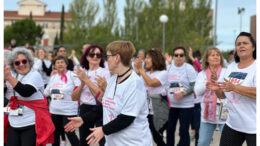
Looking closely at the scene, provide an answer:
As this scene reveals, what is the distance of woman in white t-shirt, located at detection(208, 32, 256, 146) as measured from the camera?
3.76 meters

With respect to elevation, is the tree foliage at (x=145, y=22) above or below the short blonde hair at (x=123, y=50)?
above

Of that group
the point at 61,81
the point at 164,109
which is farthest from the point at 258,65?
the point at 61,81

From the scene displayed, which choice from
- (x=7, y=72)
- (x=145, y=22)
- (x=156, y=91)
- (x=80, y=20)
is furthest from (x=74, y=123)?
(x=145, y=22)

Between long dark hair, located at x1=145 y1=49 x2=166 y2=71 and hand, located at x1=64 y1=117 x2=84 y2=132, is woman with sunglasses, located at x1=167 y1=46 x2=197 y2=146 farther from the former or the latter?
hand, located at x1=64 y1=117 x2=84 y2=132

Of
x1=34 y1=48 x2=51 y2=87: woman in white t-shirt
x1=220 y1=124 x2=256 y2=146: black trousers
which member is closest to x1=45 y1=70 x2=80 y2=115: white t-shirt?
x1=220 y1=124 x2=256 y2=146: black trousers

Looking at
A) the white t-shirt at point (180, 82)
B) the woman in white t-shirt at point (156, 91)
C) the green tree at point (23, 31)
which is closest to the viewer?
the woman in white t-shirt at point (156, 91)

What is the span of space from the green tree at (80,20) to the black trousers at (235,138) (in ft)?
113

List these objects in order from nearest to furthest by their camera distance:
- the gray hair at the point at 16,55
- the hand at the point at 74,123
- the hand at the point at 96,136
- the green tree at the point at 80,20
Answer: the hand at the point at 96,136, the hand at the point at 74,123, the gray hair at the point at 16,55, the green tree at the point at 80,20

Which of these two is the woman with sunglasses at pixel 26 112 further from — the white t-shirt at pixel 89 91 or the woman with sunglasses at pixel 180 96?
the woman with sunglasses at pixel 180 96

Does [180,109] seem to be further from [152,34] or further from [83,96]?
[152,34]

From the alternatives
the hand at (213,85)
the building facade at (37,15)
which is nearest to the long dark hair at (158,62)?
the hand at (213,85)

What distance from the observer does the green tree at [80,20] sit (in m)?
37.8

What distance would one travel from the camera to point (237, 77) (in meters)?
3.95

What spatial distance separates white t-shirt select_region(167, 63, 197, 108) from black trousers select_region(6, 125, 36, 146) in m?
2.73
